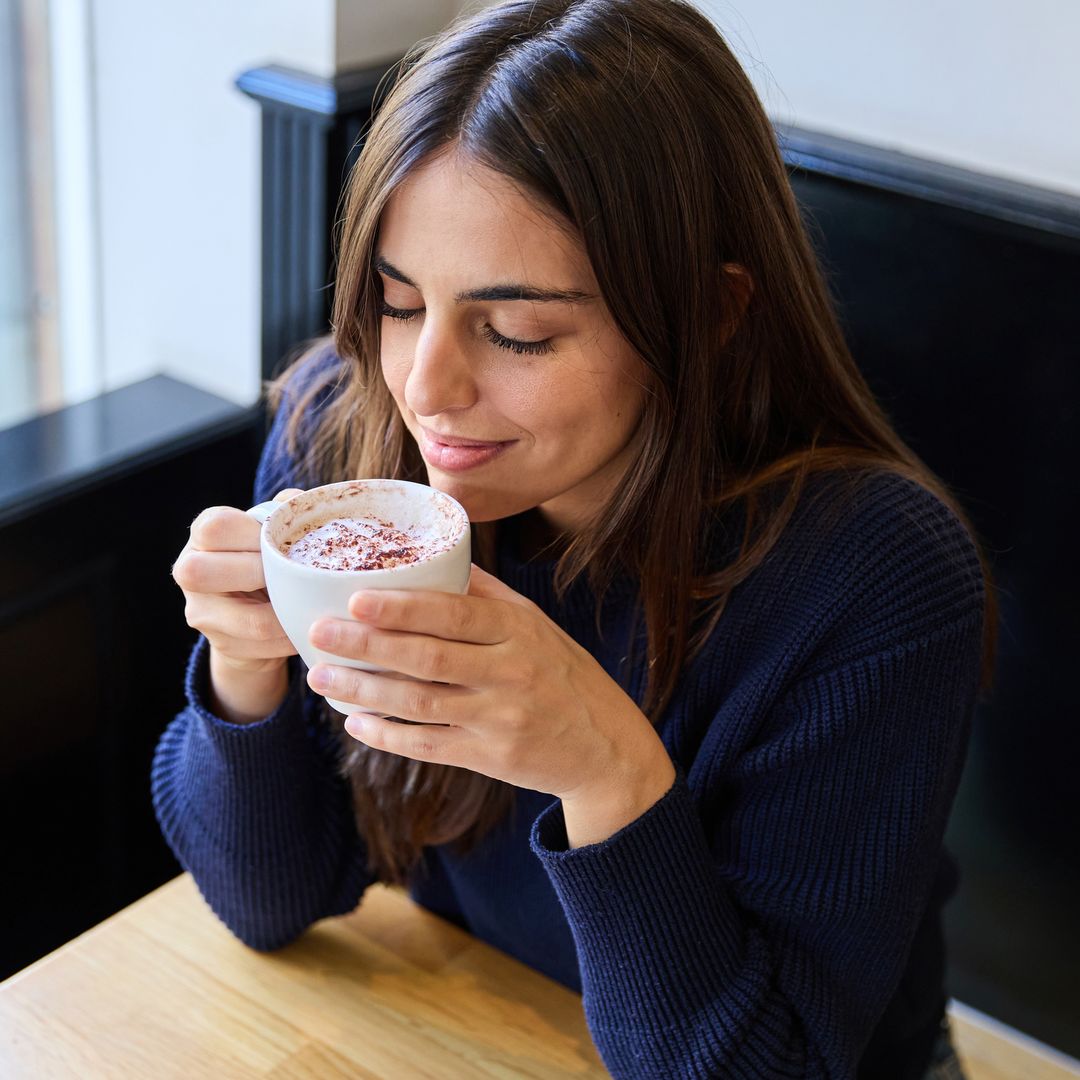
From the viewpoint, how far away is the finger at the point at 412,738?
0.92 m

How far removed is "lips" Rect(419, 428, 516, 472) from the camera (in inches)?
43.8

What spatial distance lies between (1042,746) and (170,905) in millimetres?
1063

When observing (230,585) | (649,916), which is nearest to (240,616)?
(230,585)

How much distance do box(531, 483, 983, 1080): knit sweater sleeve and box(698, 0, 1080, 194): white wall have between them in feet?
2.15

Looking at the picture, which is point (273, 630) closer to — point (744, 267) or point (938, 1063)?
point (744, 267)

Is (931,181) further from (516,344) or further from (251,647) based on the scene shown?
(251,647)

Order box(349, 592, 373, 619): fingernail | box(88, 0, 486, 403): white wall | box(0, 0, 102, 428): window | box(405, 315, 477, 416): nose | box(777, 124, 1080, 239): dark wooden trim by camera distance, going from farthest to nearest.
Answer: box(0, 0, 102, 428): window → box(88, 0, 486, 403): white wall → box(777, 124, 1080, 239): dark wooden trim → box(405, 315, 477, 416): nose → box(349, 592, 373, 619): fingernail

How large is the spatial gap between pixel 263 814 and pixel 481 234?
0.57 m

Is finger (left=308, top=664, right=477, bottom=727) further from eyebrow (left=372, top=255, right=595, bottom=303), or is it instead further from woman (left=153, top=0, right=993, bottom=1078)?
eyebrow (left=372, top=255, right=595, bottom=303)

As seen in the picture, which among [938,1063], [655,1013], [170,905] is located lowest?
[938,1063]

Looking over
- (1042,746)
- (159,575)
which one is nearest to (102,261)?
(159,575)

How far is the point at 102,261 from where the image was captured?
2217 mm

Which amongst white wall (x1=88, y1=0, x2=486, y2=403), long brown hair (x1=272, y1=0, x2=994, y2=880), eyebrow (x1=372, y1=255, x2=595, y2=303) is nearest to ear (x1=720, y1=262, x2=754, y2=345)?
long brown hair (x1=272, y1=0, x2=994, y2=880)

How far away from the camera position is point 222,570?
100 centimetres
